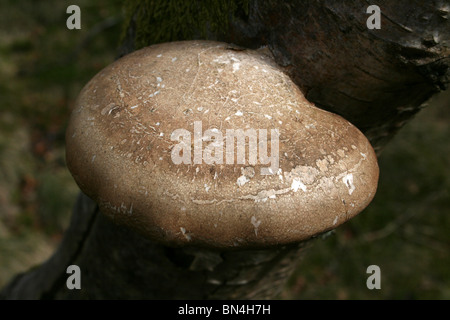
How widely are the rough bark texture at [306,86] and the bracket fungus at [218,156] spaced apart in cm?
10

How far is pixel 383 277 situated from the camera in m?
4.44

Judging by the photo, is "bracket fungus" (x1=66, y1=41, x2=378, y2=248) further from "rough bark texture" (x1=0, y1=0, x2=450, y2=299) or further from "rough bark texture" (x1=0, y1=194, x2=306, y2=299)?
"rough bark texture" (x1=0, y1=194, x2=306, y2=299)

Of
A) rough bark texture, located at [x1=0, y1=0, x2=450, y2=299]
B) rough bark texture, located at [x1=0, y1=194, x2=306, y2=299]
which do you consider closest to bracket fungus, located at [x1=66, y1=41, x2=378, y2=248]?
rough bark texture, located at [x1=0, y1=0, x2=450, y2=299]

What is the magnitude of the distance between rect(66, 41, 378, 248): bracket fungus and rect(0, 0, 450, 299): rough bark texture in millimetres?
102

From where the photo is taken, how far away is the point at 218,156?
3.45 ft

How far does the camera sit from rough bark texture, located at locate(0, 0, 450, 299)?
3.43ft

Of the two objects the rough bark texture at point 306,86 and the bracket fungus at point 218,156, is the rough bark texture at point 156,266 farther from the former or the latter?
the bracket fungus at point 218,156

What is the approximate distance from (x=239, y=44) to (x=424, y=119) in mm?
4955

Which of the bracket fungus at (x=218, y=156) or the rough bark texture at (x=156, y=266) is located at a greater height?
the bracket fungus at (x=218, y=156)

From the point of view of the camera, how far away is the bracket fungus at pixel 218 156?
1035 mm

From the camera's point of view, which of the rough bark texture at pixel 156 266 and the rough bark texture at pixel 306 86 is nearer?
the rough bark texture at pixel 306 86

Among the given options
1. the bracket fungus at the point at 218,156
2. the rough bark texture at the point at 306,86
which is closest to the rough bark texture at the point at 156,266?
the rough bark texture at the point at 306,86

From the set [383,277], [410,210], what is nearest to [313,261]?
[383,277]

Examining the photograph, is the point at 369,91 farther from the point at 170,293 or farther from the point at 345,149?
the point at 170,293
